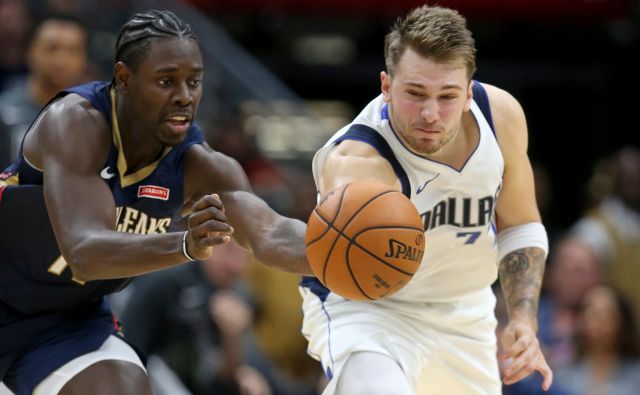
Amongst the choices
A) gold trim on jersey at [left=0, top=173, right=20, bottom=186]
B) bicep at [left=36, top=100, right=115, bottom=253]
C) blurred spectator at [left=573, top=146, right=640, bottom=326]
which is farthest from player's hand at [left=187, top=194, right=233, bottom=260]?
blurred spectator at [left=573, top=146, right=640, bottom=326]

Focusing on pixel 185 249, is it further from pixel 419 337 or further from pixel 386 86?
pixel 419 337

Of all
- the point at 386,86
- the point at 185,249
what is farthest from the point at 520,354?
the point at 185,249

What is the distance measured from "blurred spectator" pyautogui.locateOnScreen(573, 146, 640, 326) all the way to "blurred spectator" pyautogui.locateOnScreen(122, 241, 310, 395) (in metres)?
3.36

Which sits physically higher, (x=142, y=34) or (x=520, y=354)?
(x=142, y=34)

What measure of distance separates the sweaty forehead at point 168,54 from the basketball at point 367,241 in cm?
89

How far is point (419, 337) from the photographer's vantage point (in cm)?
529

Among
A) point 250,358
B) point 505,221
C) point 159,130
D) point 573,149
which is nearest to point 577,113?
point 573,149

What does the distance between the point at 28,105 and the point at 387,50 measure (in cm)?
401

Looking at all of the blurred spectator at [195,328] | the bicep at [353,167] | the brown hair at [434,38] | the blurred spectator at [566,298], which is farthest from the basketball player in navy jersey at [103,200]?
the blurred spectator at [566,298]

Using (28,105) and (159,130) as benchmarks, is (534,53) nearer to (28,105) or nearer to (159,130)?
(28,105)

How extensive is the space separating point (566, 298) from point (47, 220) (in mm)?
5055

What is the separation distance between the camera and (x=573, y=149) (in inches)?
607

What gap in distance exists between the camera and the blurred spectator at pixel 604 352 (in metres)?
8.41

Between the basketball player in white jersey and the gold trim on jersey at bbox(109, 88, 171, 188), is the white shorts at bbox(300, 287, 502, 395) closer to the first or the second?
the basketball player in white jersey
